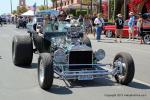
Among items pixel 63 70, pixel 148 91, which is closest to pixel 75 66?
pixel 63 70

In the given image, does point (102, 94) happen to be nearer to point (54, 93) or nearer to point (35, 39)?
point (54, 93)

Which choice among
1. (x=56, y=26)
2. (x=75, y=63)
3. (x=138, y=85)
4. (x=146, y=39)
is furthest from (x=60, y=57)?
(x=146, y=39)

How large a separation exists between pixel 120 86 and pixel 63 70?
1367mm

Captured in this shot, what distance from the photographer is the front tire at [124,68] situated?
9500 mm

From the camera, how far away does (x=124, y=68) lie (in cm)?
969

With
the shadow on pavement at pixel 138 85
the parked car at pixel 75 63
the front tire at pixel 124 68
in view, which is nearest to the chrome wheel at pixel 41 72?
the parked car at pixel 75 63

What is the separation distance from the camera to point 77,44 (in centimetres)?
1038

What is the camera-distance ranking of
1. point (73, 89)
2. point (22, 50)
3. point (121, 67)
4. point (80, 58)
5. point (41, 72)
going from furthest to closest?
1. point (22, 50)
2. point (80, 58)
3. point (121, 67)
4. point (41, 72)
5. point (73, 89)

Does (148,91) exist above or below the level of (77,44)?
below

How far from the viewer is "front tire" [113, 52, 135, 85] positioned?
31.2 ft

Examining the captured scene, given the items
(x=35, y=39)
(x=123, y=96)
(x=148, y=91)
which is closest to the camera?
(x=123, y=96)

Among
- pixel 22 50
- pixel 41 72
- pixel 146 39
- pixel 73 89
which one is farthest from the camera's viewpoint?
pixel 146 39

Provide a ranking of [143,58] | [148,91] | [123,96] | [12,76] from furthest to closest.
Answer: [143,58], [12,76], [148,91], [123,96]

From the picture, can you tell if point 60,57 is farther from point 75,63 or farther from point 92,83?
point 92,83
